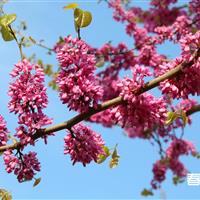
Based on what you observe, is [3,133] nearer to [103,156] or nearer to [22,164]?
[22,164]

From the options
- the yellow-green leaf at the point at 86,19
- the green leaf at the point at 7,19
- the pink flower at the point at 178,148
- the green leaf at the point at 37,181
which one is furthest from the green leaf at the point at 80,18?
the pink flower at the point at 178,148

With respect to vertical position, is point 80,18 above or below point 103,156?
above

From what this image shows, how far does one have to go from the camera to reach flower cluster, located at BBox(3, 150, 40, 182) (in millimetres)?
2693

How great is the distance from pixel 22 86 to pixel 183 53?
1.00m

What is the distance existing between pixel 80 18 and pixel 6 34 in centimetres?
49

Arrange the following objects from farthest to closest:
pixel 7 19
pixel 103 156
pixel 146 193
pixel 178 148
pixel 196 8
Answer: pixel 178 148 < pixel 146 193 < pixel 196 8 < pixel 103 156 < pixel 7 19

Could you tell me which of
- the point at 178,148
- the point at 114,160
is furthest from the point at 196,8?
A: the point at 114,160

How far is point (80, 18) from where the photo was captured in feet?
8.46

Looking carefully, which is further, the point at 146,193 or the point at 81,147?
the point at 146,193

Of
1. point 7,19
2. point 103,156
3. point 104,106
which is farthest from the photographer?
point 103,156

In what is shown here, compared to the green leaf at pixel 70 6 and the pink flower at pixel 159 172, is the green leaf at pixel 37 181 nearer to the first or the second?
the green leaf at pixel 70 6

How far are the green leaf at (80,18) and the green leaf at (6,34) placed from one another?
43 cm

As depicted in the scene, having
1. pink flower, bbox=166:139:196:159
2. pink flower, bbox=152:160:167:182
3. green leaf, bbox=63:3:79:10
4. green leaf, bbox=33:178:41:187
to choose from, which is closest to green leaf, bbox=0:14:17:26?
green leaf, bbox=63:3:79:10

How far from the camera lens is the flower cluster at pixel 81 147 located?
2656mm
